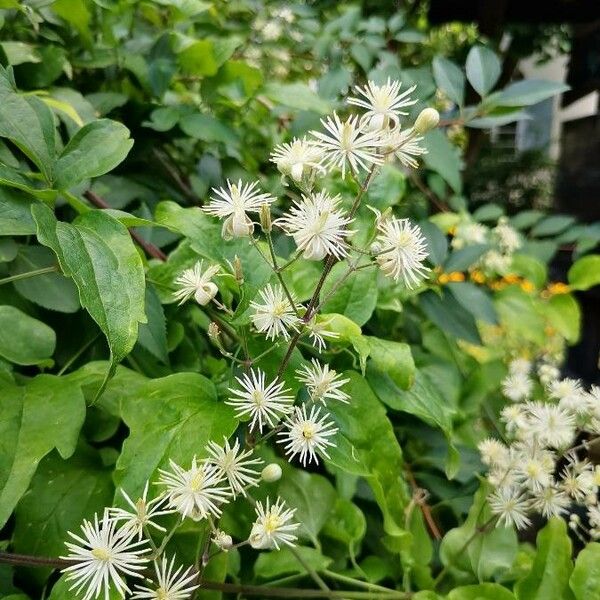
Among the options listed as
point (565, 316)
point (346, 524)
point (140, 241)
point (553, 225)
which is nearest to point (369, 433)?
point (346, 524)

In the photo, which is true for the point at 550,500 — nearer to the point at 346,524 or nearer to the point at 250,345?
the point at 346,524

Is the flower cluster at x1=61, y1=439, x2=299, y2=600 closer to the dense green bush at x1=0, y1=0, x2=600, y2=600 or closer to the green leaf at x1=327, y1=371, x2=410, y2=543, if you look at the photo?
the dense green bush at x1=0, y1=0, x2=600, y2=600

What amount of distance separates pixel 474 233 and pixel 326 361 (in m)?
0.48

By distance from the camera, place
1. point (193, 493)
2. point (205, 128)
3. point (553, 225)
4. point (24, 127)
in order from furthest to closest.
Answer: point (553, 225) < point (205, 128) < point (24, 127) < point (193, 493)

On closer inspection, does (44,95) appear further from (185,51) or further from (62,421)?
(62,421)

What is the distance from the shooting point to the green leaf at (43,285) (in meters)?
0.52

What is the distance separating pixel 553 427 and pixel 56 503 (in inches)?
15.8

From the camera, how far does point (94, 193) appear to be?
2.00 feet

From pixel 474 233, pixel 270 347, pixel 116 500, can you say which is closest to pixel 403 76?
pixel 474 233

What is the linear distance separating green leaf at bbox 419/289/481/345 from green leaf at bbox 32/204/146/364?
→ 415 millimetres

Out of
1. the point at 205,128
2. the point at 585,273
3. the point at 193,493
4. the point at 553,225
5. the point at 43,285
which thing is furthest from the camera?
the point at 553,225

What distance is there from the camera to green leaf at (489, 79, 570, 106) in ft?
2.33

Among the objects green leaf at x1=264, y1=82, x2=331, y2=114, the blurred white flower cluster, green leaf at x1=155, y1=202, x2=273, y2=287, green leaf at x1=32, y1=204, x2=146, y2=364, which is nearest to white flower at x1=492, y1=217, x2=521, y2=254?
the blurred white flower cluster

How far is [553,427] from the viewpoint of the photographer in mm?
540
